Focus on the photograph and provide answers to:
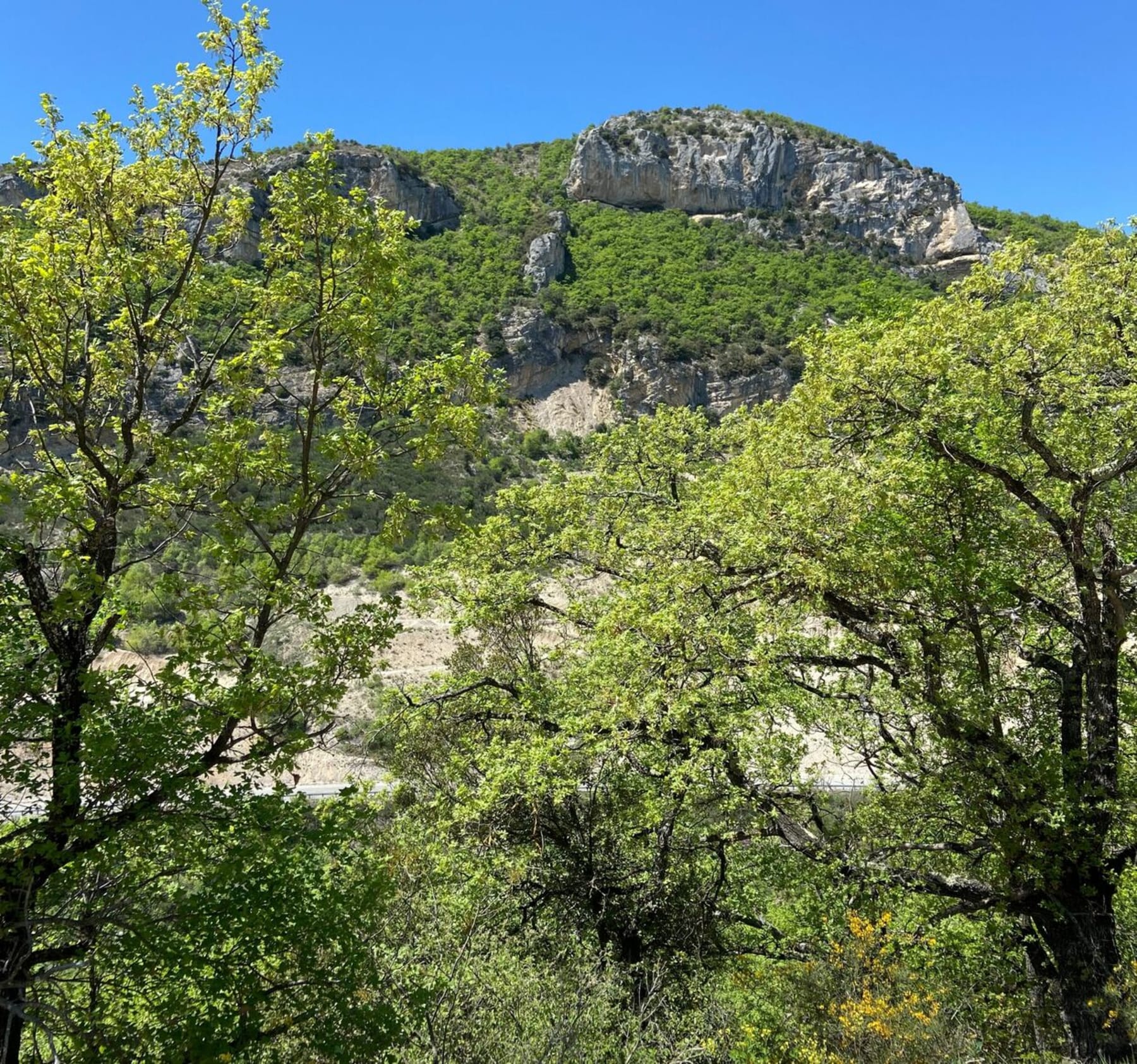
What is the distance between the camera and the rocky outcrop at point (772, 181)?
90.8 metres

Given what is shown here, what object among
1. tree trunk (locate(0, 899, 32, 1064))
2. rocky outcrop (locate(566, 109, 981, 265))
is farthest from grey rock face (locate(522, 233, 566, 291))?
tree trunk (locate(0, 899, 32, 1064))

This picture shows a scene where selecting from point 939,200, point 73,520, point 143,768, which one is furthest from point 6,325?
point 939,200

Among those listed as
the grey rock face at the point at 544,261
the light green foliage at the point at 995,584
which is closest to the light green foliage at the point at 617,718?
the light green foliage at the point at 995,584

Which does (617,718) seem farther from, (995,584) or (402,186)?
(402,186)

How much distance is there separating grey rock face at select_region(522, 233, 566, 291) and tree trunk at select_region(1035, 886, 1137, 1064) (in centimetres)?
7522

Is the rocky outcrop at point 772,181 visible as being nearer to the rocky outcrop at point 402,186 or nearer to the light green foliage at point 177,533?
the rocky outcrop at point 402,186

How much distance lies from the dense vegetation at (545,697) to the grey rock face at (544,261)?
71242 mm

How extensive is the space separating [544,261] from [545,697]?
7418 centimetres

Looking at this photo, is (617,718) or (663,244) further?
(663,244)

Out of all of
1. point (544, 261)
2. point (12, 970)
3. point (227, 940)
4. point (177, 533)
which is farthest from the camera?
point (544, 261)

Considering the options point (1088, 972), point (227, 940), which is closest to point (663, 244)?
point (1088, 972)

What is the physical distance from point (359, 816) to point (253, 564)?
7.70 feet

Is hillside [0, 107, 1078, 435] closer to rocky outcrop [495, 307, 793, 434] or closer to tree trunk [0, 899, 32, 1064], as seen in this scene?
rocky outcrop [495, 307, 793, 434]

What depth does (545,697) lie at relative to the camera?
1086 cm
